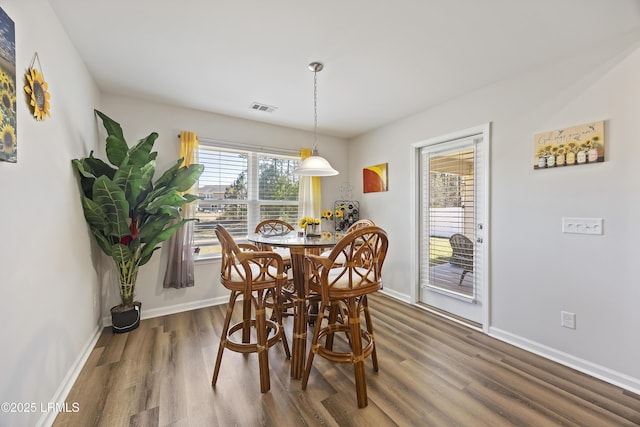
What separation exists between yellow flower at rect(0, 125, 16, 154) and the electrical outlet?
3742mm

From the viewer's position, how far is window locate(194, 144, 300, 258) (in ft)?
11.1

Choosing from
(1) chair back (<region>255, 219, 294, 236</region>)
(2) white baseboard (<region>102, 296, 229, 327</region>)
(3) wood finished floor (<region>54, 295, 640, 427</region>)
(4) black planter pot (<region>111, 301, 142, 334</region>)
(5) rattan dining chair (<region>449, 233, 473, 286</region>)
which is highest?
(1) chair back (<region>255, 219, 294, 236</region>)

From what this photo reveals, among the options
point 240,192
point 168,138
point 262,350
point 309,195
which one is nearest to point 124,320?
point 262,350

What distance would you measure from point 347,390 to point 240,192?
274 cm

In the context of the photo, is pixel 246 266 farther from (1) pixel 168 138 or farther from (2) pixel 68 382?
(1) pixel 168 138

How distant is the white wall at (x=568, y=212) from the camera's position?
1.85 metres

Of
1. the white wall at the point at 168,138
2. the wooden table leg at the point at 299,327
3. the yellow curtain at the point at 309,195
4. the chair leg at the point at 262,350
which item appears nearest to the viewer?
the chair leg at the point at 262,350

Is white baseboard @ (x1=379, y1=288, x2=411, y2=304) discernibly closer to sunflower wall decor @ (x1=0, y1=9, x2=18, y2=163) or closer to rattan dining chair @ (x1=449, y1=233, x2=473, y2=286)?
rattan dining chair @ (x1=449, y1=233, x2=473, y2=286)

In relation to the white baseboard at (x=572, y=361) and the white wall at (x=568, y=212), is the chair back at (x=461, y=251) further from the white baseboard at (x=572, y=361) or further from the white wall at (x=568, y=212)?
the white baseboard at (x=572, y=361)

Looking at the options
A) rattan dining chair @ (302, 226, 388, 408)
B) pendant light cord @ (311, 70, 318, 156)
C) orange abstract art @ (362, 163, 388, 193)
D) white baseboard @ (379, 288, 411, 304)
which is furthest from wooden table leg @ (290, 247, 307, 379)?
orange abstract art @ (362, 163, 388, 193)

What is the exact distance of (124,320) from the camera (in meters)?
2.58

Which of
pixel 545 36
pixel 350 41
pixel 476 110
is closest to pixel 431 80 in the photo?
pixel 476 110

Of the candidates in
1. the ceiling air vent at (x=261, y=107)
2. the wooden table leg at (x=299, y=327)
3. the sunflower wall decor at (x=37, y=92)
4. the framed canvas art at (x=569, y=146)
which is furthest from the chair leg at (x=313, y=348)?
the ceiling air vent at (x=261, y=107)

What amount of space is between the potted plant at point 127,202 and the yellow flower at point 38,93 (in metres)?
0.62
